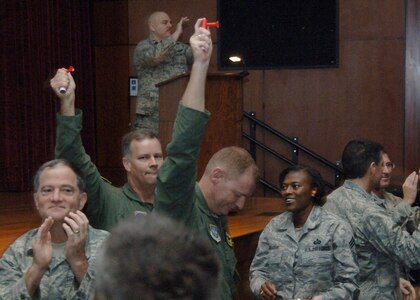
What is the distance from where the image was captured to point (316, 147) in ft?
25.4

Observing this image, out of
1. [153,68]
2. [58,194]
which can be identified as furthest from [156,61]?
[58,194]

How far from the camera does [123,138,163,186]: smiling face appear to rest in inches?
122

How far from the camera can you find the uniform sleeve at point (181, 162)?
2.23m

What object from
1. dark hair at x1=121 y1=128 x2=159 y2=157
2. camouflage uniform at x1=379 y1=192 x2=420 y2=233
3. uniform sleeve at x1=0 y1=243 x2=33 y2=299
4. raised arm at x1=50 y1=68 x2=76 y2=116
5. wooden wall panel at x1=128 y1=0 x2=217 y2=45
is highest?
wooden wall panel at x1=128 y1=0 x2=217 y2=45

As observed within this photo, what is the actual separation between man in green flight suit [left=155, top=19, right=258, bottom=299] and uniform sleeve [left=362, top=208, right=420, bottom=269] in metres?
0.95

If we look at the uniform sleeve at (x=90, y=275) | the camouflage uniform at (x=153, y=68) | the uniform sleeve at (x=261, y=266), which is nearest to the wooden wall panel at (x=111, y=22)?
the camouflage uniform at (x=153, y=68)

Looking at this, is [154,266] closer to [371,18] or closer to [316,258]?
[316,258]

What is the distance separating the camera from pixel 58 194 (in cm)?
258

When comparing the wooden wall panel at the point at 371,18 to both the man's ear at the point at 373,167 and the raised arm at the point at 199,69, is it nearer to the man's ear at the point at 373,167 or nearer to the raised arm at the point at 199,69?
the man's ear at the point at 373,167

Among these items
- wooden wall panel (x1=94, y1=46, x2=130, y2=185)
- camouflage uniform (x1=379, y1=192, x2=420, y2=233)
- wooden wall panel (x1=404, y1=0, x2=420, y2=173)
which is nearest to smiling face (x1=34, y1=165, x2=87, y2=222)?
camouflage uniform (x1=379, y1=192, x2=420, y2=233)

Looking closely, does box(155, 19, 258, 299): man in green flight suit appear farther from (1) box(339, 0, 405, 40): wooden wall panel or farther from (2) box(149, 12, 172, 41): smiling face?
(1) box(339, 0, 405, 40): wooden wall panel

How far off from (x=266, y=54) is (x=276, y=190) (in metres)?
1.27

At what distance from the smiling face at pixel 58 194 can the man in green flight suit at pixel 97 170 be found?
0.15 meters

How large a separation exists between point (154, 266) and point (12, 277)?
1.33 meters
